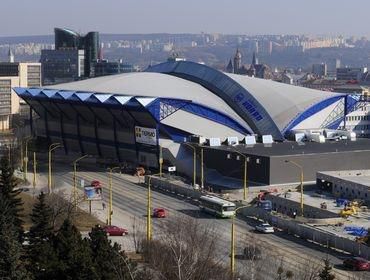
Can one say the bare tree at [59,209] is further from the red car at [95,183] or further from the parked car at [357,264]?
the parked car at [357,264]

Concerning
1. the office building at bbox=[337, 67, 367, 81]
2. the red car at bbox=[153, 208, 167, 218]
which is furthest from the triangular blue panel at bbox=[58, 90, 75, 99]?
the office building at bbox=[337, 67, 367, 81]

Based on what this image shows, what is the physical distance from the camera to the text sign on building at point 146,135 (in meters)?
58.4

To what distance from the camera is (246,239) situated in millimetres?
33375

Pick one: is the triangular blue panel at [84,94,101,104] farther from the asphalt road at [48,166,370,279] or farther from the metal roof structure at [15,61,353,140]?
the asphalt road at [48,166,370,279]

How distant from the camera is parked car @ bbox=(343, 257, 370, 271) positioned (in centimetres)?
2884

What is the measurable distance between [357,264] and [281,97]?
36372 millimetres

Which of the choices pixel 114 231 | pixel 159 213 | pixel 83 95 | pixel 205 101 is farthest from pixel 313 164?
pixel 114 231

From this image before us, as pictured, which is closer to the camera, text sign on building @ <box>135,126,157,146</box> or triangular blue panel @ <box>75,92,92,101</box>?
text sign on building @ <box>135,126,157,146</box>

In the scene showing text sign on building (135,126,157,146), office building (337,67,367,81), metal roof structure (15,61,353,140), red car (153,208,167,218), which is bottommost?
red car (153,208,167,218)

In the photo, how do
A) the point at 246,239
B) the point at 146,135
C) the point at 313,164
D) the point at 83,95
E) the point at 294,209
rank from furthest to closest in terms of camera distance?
1. the point at 83,95
2. the point at 146,135
3. the point at 313,164
4. the point at 294,209
5. the point at 246,239

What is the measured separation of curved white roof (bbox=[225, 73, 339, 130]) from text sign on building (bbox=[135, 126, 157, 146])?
32.4 ft

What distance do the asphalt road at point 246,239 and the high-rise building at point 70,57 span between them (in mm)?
80842

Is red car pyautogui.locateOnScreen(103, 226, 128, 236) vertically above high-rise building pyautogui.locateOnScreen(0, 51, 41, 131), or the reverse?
high-rise building pyautogui.locateOnScreen(0, 51, 41, 131)

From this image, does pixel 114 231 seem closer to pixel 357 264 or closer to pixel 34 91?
pixel 357 264
